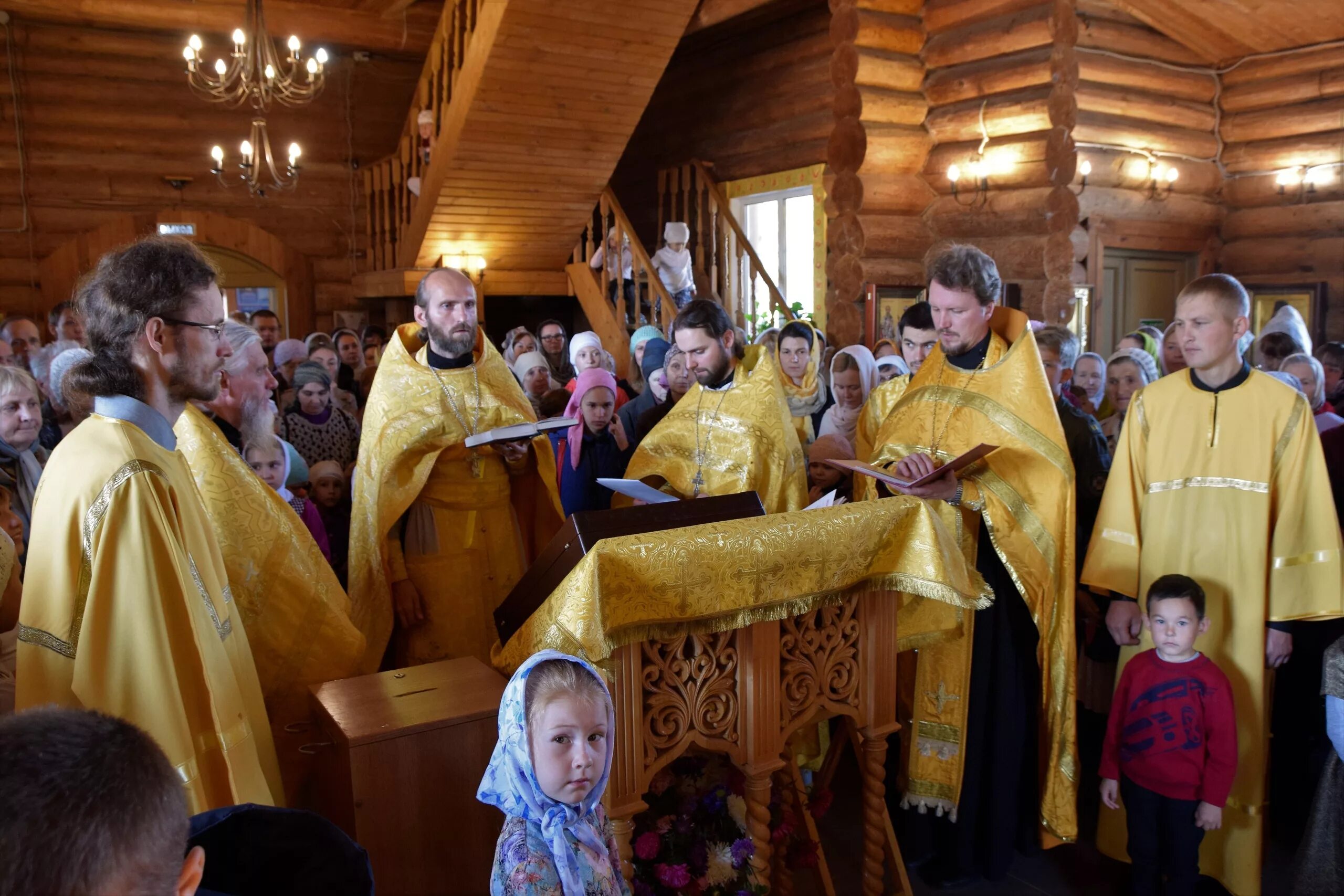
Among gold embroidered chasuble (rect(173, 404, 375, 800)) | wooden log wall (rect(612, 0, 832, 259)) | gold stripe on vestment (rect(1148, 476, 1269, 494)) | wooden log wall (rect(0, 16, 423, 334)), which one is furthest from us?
wooden log wall (rect(612, 0, 832, 259))

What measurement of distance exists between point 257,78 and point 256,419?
5676 millimetres

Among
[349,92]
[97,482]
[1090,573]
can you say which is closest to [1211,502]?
[1090,573]

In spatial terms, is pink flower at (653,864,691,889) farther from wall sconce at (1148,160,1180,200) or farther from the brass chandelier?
wall sconce at (1148,160,1180,200)

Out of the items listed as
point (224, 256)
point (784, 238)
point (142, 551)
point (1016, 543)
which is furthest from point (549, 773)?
point (224, 256)

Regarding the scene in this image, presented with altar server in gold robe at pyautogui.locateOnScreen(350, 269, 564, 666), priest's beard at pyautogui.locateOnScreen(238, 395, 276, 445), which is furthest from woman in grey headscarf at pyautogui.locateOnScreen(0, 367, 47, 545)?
altar server in gold robe at pyautogui.locateOnScreen(350, 269, 564, 666)

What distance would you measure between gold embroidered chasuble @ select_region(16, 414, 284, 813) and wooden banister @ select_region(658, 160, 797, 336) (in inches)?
355

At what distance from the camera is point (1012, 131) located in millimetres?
8969

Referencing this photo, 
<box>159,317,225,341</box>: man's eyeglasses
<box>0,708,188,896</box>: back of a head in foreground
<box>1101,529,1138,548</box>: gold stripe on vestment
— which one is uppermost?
<box>159,317,225,341</box>: man's eyeglasses

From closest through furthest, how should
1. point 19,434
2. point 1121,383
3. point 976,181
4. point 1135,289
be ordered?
point 19,434
point 1121,383
point 976,181
point 1135,289

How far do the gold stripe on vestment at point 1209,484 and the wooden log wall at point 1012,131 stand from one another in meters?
6.18

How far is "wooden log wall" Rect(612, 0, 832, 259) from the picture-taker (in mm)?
11000

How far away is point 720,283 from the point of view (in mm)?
12039

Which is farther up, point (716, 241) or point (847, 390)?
point (716, 241)

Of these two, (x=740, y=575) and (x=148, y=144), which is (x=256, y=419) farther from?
(x=148, y=144)
